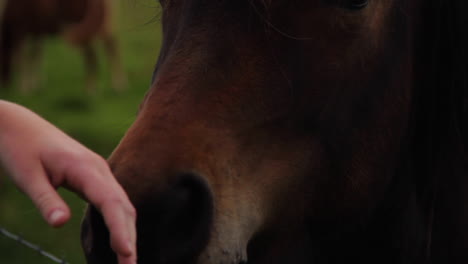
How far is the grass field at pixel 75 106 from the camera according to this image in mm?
4816

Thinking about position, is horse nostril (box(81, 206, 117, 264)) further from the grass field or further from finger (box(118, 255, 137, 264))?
the grass field

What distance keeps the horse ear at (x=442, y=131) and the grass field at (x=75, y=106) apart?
0.79m

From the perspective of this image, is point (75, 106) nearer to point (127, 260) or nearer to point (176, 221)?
point (176, 221)

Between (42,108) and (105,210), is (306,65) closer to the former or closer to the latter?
(105,210)

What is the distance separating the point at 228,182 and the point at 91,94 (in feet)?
28.8

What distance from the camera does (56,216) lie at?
1.03m

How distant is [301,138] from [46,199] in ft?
2.59

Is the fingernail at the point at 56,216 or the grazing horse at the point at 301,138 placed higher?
the fingernail at the point at 56,216

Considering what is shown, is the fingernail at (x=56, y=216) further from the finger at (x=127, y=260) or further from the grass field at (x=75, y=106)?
the grass field at (x=75, y=106)

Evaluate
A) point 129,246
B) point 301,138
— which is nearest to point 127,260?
point 129,246

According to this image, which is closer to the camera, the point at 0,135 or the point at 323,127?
the point at 0,135

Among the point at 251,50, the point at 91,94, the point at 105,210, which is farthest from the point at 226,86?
the point at 91,94

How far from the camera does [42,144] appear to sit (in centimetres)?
113

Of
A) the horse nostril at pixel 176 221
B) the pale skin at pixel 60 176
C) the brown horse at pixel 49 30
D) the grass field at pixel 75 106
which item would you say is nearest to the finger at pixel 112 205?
the pale skin at pixel 60 176
